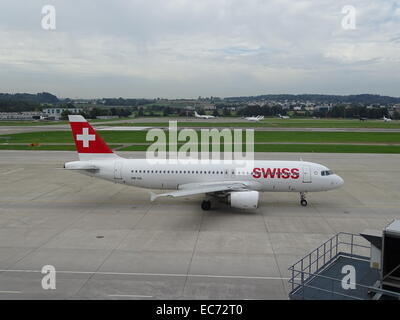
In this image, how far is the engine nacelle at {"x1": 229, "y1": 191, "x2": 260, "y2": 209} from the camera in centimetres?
2503

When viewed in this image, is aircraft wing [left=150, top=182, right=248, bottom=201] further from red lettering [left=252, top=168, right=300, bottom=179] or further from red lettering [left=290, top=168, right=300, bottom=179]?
red lettering [left=290, top=168, right=300, bottom=179]

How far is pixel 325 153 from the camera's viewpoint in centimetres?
5578

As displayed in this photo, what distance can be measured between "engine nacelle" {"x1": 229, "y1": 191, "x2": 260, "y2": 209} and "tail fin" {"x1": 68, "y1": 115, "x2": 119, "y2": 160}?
34.5 feet

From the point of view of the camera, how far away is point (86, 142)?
2862 centimetres

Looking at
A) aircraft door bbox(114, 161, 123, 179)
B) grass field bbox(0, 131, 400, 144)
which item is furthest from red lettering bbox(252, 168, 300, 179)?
grass field bbox(0, 131, 400, 144)

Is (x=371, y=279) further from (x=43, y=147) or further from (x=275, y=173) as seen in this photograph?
(x=43, y=147)

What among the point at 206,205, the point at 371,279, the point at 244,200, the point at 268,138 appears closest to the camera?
the point at 371,279

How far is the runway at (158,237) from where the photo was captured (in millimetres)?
15203

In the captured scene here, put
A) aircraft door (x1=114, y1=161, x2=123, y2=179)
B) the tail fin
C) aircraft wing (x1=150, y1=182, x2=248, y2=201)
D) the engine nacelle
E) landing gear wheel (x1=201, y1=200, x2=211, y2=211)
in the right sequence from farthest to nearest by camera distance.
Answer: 1. the tail fin
2. aircraft door (x1=114, y1=161, x2=123, y2=179)
3. landing gear wheel (x1=201, y1=200, x2=211, y2=211)
4. aircraft wing (x1=150, y1=182, x2=248, y2=201)
5. the engine nacelle

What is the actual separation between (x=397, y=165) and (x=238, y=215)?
3020cm

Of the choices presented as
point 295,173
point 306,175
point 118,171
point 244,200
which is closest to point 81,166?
point 118,171

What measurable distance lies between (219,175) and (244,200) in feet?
11.0
